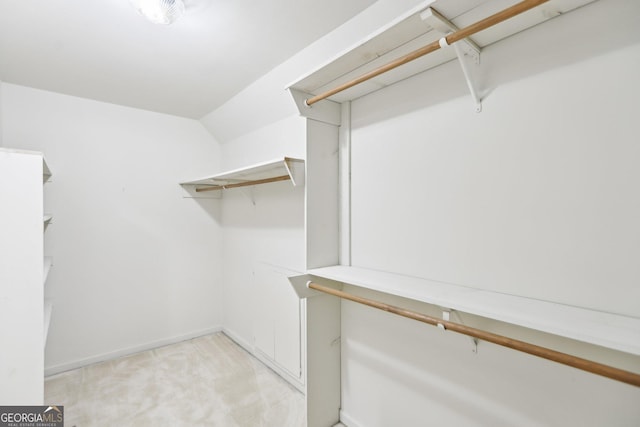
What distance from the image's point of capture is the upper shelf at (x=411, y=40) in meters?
1.06

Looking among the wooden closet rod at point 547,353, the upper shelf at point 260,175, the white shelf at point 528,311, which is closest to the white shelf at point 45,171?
the upper shelf at point 260,175

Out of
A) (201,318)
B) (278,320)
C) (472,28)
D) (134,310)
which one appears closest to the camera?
(472,28)

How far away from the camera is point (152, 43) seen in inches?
73.7

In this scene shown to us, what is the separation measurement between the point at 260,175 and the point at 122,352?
220cm

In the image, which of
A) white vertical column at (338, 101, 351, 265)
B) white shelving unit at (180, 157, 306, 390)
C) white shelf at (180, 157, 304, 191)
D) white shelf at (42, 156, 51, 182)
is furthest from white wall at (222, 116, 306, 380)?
white shelf at (42, 156, 51, 182)

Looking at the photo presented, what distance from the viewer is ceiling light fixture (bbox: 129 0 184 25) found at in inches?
56.3

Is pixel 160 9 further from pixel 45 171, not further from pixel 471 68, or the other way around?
pixel 45 171

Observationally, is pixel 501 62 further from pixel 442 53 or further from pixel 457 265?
pixel 457 265

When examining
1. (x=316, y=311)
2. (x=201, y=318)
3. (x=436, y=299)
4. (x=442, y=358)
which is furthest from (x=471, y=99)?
(x=201, y=318)

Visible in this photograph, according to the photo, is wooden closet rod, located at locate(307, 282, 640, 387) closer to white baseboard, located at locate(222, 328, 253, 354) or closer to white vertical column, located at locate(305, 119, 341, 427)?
white vertical column, located at locate(305, 119, 341, 427)

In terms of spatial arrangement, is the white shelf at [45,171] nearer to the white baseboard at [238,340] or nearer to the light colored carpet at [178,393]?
the light colored carpet at [178,393]

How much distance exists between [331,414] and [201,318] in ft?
6.78

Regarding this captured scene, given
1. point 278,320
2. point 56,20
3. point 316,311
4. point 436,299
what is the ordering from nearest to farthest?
point 436,299 < point 56,20 < point 316,311 < point 278,320

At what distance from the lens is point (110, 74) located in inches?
90.4
